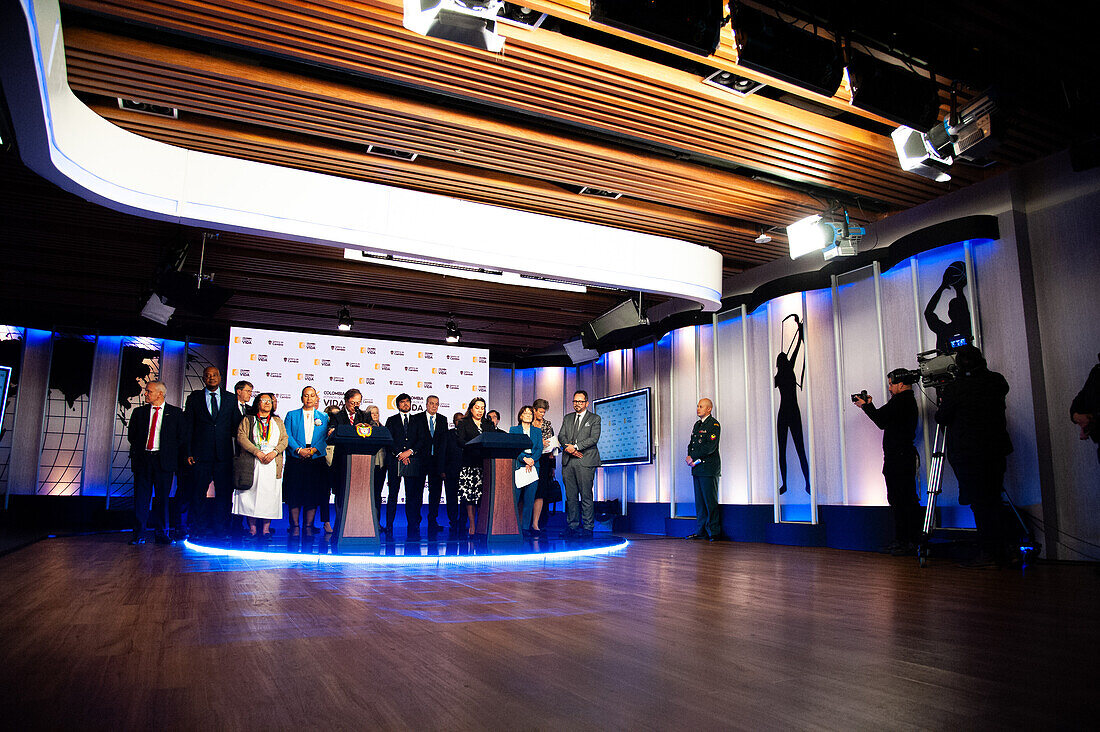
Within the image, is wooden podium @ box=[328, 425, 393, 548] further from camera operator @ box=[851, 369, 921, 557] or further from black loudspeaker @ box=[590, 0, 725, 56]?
camera operator @ box=[851, 369, 921, 557]

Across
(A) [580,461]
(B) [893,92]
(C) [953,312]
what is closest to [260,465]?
(A) [580,461]

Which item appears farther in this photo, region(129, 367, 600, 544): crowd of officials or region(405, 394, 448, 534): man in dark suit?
region(405, 394, 448, 534): man in dark suit

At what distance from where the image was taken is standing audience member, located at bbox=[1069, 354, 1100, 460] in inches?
170

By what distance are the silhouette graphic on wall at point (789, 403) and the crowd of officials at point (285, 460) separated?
2210mm

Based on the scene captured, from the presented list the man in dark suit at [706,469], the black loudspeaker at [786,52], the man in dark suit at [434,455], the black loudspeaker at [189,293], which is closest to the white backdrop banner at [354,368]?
the black loudspeaker at [189,293]

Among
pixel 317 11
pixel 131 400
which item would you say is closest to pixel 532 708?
pixel 317 11

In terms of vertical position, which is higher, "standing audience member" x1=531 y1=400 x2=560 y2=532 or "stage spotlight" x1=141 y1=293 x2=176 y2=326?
"stage spotlight" x1=141 y1=293 x2=176 y2=326

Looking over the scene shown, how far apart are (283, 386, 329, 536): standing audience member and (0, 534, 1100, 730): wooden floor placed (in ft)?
9.63

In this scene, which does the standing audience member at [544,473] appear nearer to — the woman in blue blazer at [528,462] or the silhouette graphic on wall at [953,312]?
the woman in blue blazer at [528,462]

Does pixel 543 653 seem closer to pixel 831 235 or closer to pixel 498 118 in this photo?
pixel 498 118

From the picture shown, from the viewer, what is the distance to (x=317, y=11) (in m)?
3.72

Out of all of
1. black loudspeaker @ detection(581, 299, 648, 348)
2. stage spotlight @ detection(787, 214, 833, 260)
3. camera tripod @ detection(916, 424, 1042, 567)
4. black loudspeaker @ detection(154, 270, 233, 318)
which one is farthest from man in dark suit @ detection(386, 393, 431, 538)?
camera tripod @ detection(916, 424, 1042, 567)

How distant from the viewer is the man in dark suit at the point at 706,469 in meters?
7.99

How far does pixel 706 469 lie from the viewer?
8.04 metres
